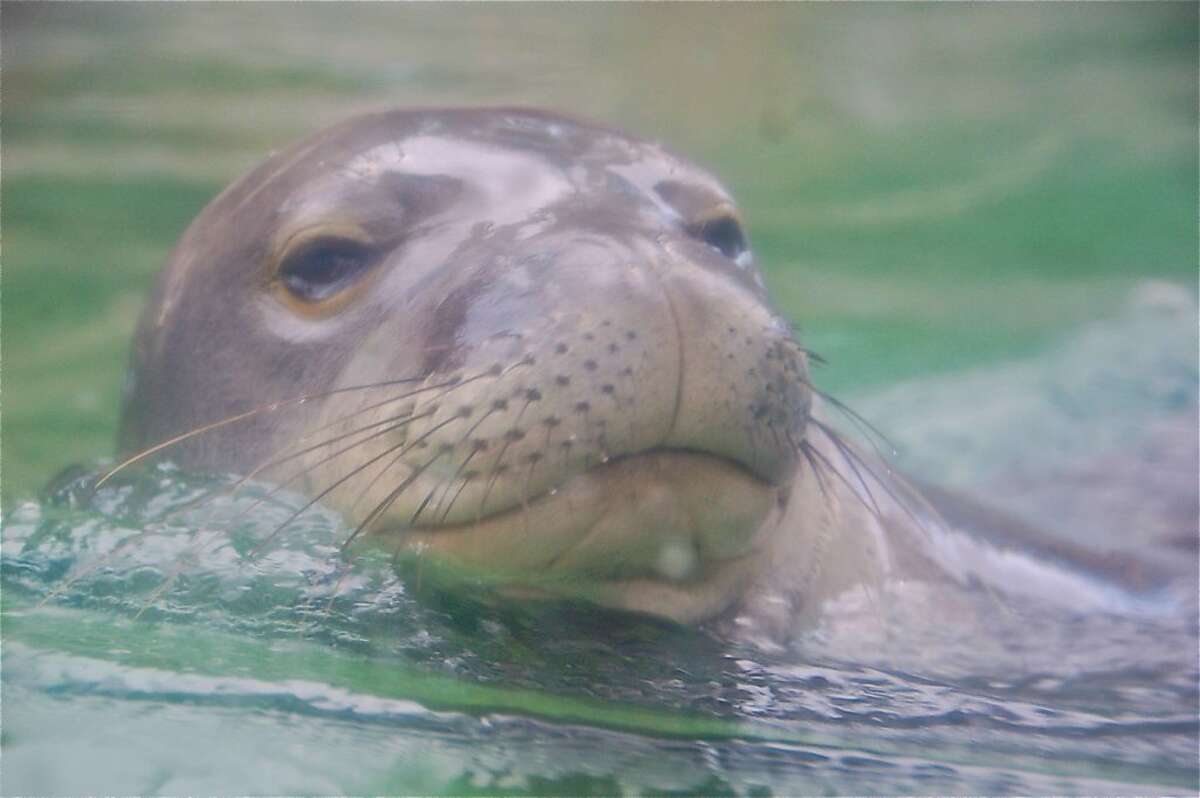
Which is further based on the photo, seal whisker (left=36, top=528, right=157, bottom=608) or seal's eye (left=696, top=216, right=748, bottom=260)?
seal's eye (left=696, top=216, right=748, bottom=260)

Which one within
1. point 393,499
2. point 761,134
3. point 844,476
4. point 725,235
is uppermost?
point 761,134

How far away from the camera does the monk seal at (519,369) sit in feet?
6.64

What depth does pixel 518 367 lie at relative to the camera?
2.03m

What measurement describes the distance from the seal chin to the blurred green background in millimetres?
3337

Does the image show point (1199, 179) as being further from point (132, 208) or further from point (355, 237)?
point (355, 237)

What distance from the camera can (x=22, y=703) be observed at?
1.80 m

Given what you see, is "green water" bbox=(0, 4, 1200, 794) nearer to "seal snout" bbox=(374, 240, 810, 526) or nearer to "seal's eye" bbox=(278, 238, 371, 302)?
"seal snout" bbox=(374, 240, 810, 526)

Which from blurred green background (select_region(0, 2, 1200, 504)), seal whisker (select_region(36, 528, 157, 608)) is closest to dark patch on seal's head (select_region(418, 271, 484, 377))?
seal whisker (select_region(36, 528, 157, 608))

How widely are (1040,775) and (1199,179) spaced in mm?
7021

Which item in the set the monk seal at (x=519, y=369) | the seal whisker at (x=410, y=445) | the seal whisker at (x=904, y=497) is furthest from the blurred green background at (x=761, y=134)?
the seal whisker at (x=410, y=445)

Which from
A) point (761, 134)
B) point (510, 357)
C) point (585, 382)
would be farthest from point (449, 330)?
point (761, 134)

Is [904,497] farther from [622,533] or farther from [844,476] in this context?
[622,533]

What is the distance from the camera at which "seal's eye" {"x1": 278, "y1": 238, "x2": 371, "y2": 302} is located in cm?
258

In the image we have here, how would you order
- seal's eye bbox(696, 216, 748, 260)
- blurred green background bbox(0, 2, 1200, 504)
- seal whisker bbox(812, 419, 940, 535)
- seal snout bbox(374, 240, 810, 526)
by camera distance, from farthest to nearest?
1. blurred green background bbox(0, 2, 1200, 504)
2. seal whisker bbox(812, 419, 940, 535)
3. seal's eye bbox(696, 216, 748, 260)
4. seal snout bbox(374, 240, 810, 526)
